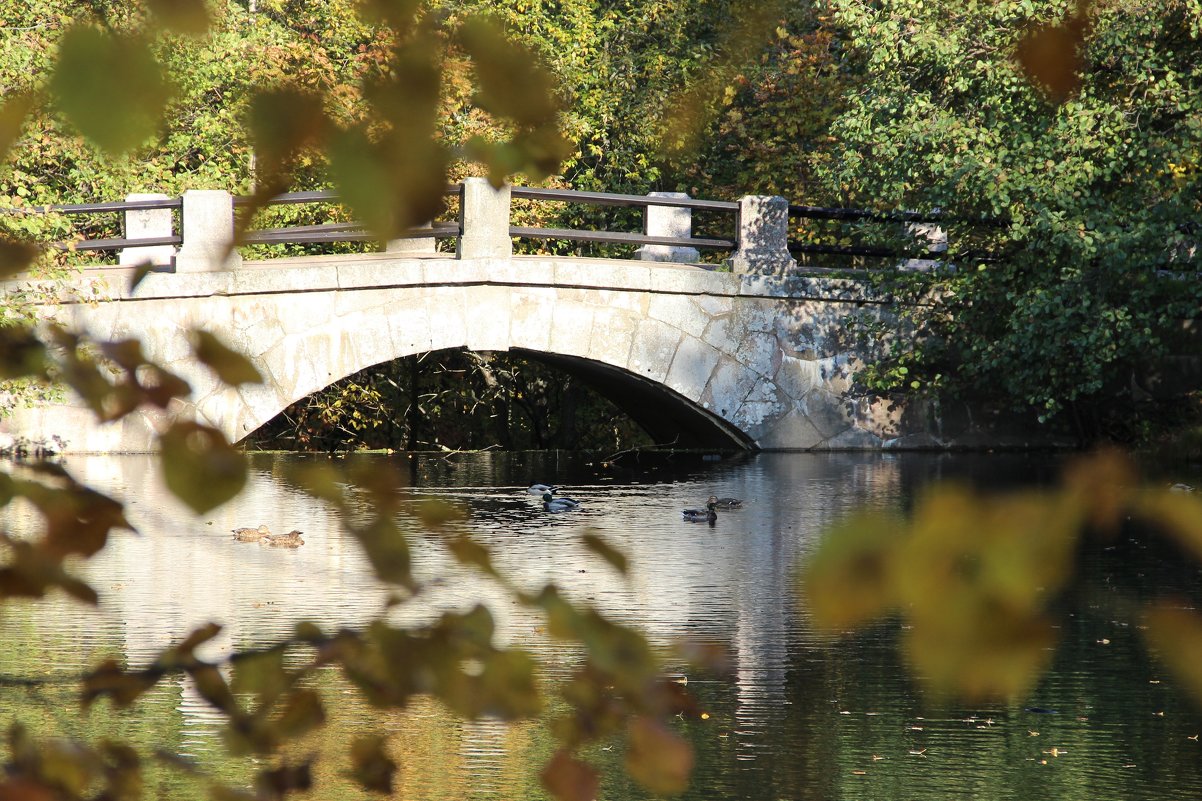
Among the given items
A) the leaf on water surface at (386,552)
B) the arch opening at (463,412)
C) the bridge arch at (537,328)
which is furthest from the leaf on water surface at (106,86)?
the arch opening at (463,412)

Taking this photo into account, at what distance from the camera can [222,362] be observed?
1.32 meters

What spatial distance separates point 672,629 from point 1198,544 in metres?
5.67

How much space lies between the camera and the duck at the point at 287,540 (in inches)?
362

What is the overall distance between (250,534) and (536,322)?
20.4ft

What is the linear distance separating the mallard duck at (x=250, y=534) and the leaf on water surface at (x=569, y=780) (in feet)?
26.9

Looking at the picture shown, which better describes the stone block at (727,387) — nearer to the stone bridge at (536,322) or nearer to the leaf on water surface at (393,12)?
the stone bridge at (536,322)

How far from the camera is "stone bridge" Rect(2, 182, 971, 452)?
14148mm

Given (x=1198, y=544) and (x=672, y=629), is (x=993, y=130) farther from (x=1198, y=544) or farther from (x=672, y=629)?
(x=1198, y=544)

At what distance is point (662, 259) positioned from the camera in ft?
53.6

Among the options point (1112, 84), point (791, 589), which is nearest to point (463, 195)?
point (1112, 84)

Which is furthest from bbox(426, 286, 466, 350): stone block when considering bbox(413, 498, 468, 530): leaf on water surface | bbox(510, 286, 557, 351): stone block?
bbox(413, 498, 468, 530): leaf on water surface

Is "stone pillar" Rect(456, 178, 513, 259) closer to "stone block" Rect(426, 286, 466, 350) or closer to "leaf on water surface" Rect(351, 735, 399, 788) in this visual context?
"stone block" Rect(426, 286, 466, 350)

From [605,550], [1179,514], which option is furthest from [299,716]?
[1179,514]

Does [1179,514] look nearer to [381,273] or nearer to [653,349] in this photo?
[381,273]
